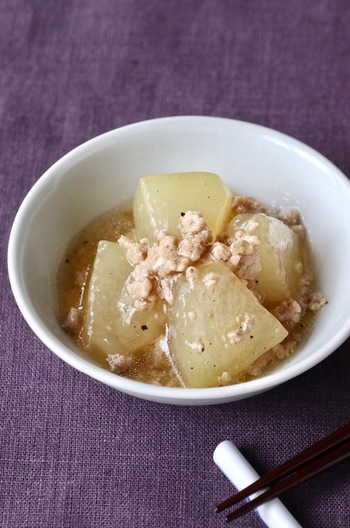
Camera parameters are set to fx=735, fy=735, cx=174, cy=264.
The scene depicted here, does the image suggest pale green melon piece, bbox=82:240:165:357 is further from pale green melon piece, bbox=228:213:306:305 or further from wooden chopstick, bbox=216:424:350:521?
wooden chopstick, bbox=216:424:350:521

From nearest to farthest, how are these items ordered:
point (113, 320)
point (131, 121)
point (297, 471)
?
point (297, 471) < point (113, 320) < point (131, 121)

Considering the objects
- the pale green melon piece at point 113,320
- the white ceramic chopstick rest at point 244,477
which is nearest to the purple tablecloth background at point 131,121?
the white ceramic chopstick rest at point 244,477

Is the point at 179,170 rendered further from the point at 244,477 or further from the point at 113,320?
the point at 244,477

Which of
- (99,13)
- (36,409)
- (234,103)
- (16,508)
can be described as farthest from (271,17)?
(16,508)

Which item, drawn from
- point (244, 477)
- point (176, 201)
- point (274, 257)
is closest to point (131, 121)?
point (176, 201)

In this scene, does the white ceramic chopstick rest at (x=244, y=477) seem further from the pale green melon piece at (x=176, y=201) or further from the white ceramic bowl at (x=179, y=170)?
the pale green melon piece at (x=176, y=201)

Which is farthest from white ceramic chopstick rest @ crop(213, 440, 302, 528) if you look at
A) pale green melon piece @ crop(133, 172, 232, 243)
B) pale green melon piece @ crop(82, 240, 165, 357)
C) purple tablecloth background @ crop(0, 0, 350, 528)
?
pale green melon piece @ crop(133, 172, 232, 243)
